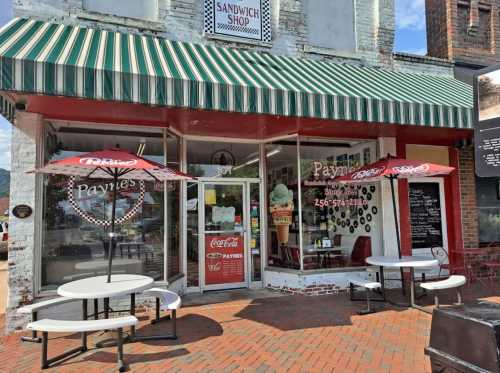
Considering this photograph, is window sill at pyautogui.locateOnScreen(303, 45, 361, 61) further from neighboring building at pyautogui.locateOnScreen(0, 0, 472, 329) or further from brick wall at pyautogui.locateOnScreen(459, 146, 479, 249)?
brick wall at pyautogui.locateOnScreen(459, 146, 479, 249)

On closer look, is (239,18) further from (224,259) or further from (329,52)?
(224,259)

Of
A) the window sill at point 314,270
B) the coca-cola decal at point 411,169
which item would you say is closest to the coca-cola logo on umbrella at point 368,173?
the coca-cola decal at point 411,169

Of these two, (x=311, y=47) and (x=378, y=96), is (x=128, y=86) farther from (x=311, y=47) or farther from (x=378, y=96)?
(x=311, y=47)

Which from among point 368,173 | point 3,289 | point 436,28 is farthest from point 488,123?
point 3,289


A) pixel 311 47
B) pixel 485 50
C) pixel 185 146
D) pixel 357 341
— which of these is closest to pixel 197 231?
pixel 185 146

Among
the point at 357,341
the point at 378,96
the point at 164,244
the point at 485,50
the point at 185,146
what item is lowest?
the point at 357,341

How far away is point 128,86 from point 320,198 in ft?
15.1

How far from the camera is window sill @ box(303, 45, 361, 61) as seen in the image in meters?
7.80

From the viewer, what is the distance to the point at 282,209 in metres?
7.90

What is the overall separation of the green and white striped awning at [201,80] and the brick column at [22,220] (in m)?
1.40

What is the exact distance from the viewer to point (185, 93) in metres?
5.00

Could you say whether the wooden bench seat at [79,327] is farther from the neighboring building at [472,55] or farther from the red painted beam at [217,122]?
the neighboring building at [472,55]

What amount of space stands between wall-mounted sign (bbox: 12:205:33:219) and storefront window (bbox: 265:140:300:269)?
4379 mm

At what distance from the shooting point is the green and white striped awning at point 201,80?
4531 mm
